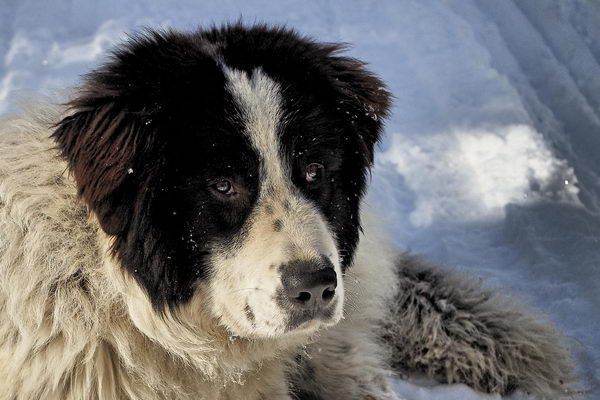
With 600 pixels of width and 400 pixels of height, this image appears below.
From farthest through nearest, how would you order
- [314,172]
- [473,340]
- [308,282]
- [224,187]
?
1. [473,340]
2. [314,172]
3. [224,187]
4. [308,282]

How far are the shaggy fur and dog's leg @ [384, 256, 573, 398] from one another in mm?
816

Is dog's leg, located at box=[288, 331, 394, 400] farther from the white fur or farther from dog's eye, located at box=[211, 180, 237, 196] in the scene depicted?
dog's eye, located at box=[211, 180, 237, 196]

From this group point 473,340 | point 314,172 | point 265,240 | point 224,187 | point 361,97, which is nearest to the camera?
point 265,240

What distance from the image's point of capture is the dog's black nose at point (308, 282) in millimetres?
2455

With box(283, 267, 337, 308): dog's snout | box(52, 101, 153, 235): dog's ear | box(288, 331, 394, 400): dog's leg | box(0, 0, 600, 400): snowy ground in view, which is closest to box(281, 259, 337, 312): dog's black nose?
box(283, 267, 337, 308): dog's snout

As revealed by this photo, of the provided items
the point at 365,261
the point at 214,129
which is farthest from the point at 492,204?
the point at 214,129

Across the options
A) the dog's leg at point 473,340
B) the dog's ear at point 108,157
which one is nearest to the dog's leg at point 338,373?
the dog's leg at point 473,340

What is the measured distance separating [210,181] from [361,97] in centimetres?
79

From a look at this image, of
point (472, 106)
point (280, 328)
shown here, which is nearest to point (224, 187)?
point (280, 328)

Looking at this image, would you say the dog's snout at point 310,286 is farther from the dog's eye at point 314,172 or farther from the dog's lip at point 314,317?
the dog's eye at point 314,172

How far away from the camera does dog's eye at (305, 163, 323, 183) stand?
2852 mm

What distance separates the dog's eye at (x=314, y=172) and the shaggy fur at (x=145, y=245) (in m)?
0.04

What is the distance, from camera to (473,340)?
3721mm

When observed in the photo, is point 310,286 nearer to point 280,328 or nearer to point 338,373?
point 280,328
